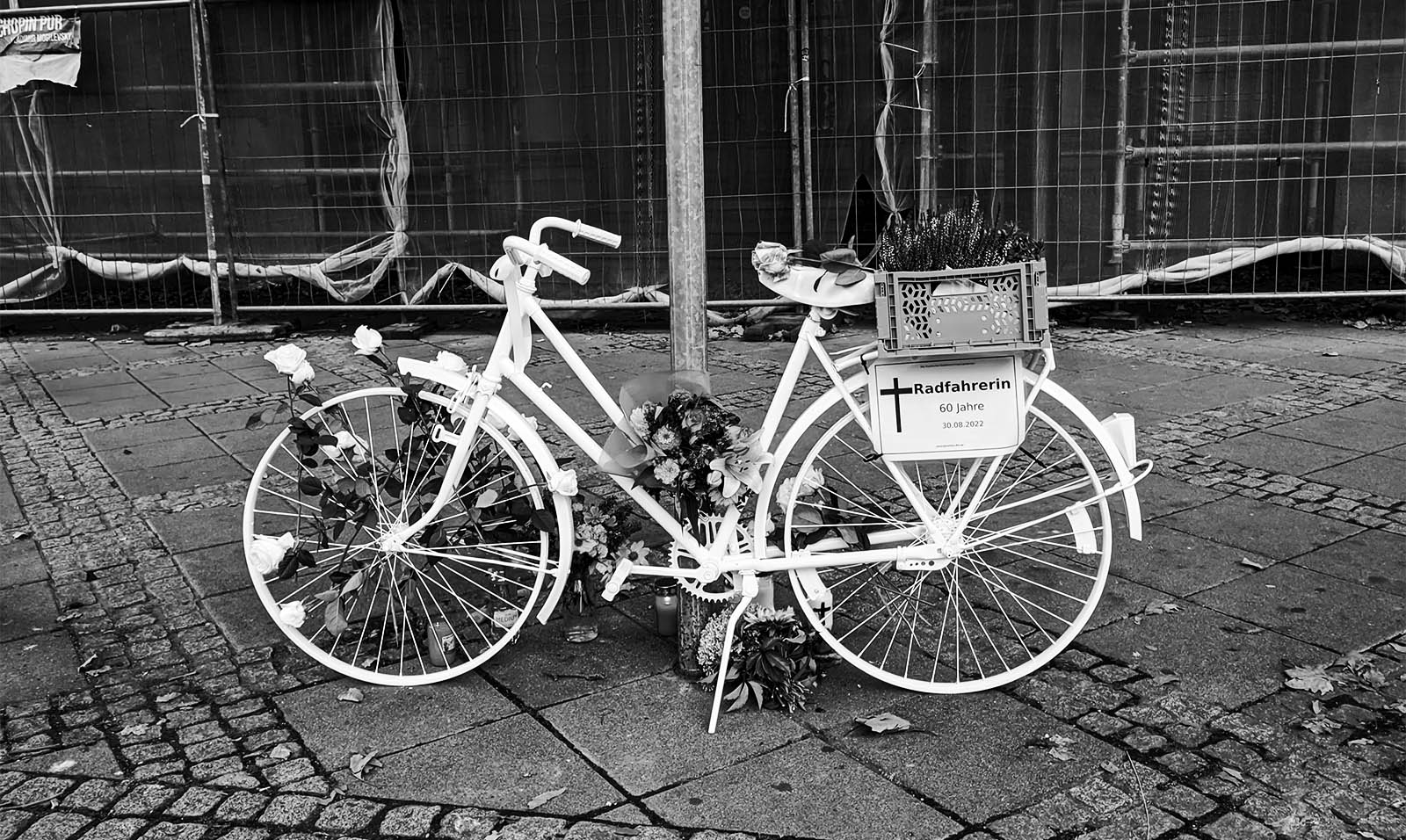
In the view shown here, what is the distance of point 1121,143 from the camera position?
29.6ft

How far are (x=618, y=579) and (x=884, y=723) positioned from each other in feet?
2.85

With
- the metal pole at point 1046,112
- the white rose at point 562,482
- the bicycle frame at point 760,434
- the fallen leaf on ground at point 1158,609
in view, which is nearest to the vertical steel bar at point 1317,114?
the metal pole at point 1046,112

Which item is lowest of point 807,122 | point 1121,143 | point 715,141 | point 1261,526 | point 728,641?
point 1261,526

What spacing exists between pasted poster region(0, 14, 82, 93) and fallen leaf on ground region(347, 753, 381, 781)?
8617mm

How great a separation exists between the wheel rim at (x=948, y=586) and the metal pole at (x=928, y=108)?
4679 millimetres

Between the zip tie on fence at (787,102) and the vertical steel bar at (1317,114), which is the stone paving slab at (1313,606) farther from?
the zip tie on fence at (787,102)

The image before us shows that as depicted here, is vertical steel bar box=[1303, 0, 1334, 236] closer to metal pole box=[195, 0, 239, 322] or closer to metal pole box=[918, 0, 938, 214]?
metal pole box=[918, 0, 938, 214]

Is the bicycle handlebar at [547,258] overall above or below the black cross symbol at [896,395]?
above

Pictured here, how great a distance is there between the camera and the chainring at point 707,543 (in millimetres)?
3678

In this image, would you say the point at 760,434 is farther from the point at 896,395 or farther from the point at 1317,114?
the point at 1317,114

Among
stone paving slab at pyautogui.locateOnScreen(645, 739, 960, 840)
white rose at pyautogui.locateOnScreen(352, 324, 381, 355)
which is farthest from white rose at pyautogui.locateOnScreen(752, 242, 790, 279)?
stone paving slab at pyautogui.locateOnScreen(645, 739, 960, 840)

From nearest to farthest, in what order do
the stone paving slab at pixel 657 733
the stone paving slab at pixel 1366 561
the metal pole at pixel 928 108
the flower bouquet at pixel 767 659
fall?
the stone paving slab at pixel 657 733
the flower bouquet at pixel 767 659
the stone paving slab at pixel 1366 561
the metal pole at pixel 928 108

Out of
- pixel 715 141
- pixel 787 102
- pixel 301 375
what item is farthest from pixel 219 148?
pixel 301 375

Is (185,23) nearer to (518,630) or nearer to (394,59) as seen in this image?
(394,59)
